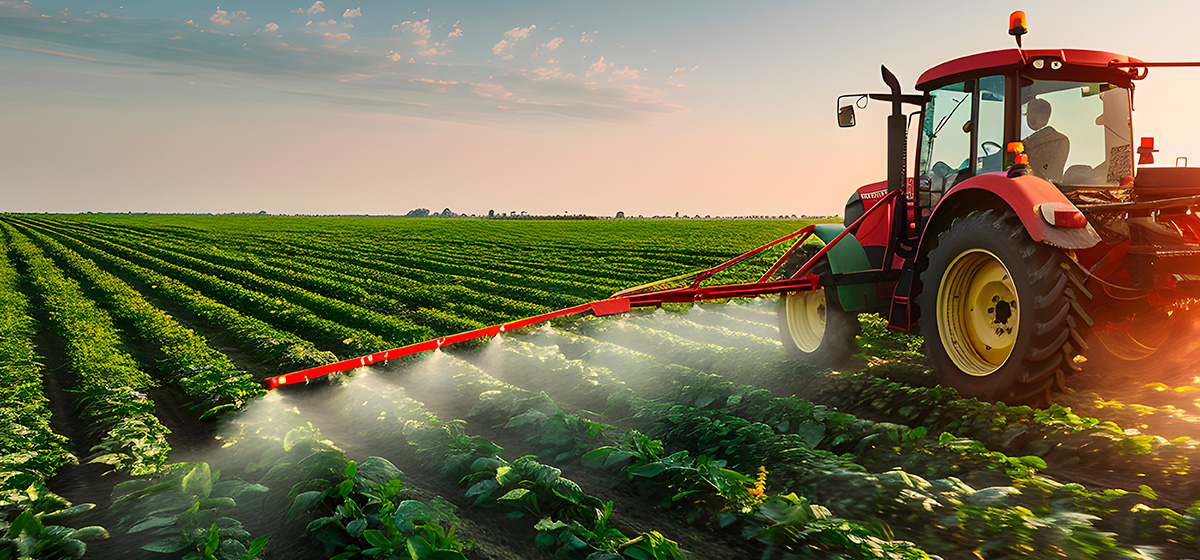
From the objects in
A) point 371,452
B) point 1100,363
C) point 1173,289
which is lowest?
point 371,452

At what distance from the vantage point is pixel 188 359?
710cm

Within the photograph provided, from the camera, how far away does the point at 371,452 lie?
15.5 ft

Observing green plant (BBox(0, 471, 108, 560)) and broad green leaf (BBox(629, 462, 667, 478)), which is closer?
green plant (BBox(0, 471, 108, 560))

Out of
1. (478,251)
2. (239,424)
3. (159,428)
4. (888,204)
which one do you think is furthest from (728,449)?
(478,251)

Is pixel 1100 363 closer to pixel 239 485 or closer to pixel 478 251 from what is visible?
pixel 239 485

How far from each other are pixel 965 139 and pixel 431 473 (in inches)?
190

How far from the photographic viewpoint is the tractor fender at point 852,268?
6117 mm

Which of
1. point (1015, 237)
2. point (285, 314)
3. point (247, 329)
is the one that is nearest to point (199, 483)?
point (1015, 237)

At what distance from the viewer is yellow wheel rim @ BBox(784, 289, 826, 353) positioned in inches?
281

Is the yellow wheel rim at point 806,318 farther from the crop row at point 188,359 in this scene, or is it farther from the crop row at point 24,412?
the crop row at point 24,412

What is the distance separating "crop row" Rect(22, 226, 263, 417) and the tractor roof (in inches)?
252

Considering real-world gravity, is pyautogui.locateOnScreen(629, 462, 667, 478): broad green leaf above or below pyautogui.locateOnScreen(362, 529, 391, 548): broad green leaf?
below

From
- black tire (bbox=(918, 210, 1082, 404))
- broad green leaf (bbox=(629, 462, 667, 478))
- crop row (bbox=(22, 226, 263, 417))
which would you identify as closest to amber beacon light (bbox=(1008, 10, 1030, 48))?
black tire (bbox=(918, 210, 1082, 404))

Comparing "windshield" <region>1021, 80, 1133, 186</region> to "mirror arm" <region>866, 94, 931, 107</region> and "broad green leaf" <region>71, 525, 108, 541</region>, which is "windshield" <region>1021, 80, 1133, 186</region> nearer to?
"mirror arm" <region>866, 94, 931, 107</region>
